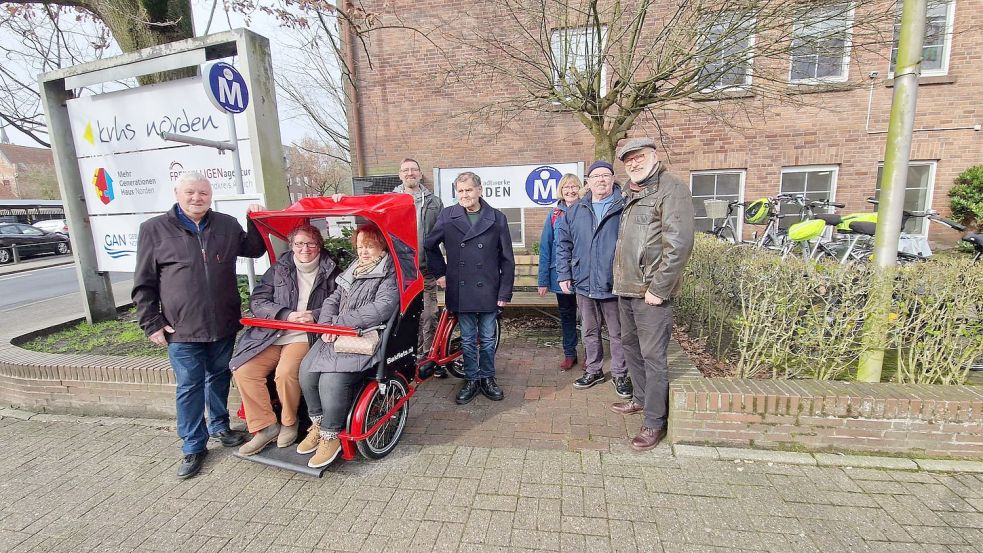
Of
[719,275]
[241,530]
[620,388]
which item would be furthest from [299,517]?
[719,275]

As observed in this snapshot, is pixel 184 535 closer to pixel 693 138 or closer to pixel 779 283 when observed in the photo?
pixel 779 283

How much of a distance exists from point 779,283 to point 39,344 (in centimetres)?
676

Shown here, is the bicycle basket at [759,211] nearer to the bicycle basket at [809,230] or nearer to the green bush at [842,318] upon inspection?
the bicycle basket at [809,230]

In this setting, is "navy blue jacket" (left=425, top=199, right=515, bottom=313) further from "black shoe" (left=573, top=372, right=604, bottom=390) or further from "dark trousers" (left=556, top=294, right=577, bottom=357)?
"black shoe" (left=573, top=372, right=604, bottom=390)

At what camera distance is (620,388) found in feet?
12.1

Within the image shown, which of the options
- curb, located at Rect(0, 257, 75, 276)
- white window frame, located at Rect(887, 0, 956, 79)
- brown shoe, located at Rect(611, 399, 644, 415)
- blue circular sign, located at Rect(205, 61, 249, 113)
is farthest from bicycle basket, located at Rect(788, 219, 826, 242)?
curb, located at Rect(0, 257, 75, 276)

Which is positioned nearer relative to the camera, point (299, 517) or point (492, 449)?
point (299, 517)

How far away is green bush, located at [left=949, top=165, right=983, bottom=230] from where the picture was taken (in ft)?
26.2

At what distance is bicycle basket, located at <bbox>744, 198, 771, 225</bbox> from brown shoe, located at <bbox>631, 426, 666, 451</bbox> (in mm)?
6032

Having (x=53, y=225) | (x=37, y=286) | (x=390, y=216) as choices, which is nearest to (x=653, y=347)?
(x=390, y=216)

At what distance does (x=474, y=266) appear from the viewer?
11.6 ft

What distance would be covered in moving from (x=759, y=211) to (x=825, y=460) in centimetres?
596

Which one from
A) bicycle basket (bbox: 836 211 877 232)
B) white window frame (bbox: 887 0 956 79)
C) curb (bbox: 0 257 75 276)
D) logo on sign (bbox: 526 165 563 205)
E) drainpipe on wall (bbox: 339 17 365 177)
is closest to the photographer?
bicycle basket (bbox: 836 211 877 232)

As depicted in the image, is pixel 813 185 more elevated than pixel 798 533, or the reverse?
pixel 813 185
